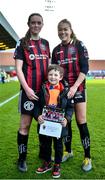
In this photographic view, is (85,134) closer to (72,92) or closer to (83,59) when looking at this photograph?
(72,92)

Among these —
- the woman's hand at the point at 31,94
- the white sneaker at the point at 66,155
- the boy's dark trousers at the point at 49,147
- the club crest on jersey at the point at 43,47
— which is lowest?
the white sneaker at the point at 66,155

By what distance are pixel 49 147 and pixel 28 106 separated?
52 cm

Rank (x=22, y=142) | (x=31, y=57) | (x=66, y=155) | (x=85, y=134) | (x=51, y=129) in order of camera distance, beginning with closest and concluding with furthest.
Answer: (x=51, y=129) < (x=31, y=57) < (x=22, y=142) < (x=85, y=134) < (x=66, y=155)

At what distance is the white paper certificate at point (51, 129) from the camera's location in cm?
401

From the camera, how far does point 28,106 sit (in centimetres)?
421

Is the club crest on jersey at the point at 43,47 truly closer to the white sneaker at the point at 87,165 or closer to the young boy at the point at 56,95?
A: the young boy at the point at 56,95

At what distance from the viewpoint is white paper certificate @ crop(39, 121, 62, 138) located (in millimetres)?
4012

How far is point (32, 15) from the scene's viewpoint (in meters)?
4.14

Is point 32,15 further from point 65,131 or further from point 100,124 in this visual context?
point 100,124

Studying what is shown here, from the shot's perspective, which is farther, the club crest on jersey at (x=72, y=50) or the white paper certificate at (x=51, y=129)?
the club crest on jersey at (x=72, y=50)

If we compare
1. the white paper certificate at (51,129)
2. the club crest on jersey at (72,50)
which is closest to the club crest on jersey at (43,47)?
the club crest on jersey at (72,50)

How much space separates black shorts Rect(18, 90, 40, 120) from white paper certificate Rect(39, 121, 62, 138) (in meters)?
0.20

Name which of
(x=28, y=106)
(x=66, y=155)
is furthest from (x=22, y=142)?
(x=66, y=155)

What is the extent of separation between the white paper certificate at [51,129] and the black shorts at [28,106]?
198 mm
